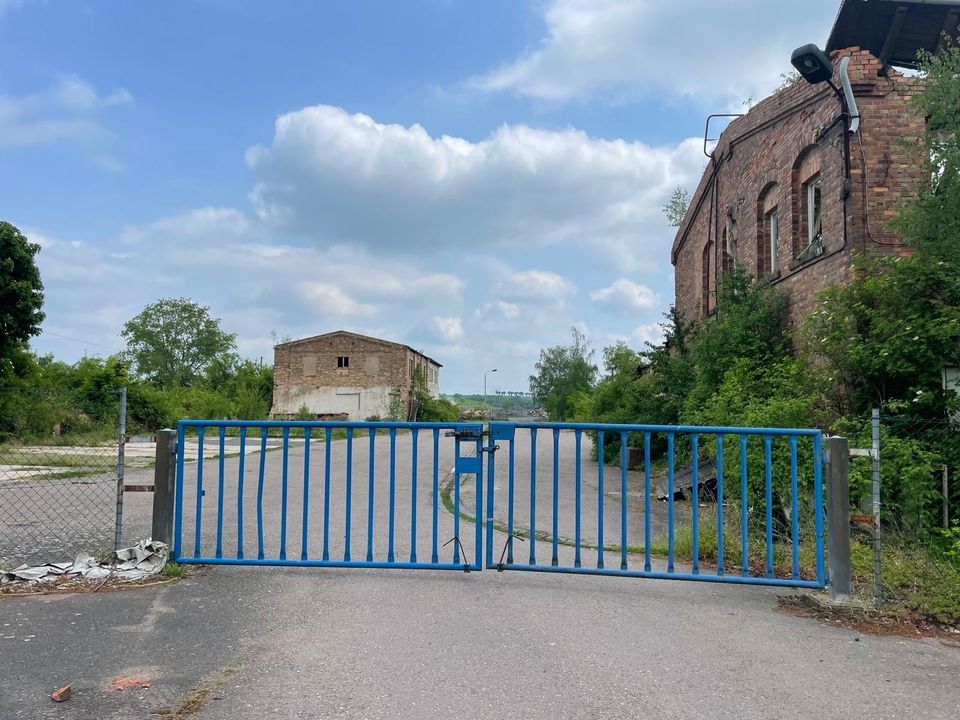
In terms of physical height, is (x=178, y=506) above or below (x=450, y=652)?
above

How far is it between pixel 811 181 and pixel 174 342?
243 feet

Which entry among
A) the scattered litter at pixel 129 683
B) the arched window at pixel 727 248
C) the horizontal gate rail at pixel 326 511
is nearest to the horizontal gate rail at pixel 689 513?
the horizontal gate rail at pixel 326 511

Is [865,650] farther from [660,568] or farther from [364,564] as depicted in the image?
[364,564]

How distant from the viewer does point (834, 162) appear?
12.7m

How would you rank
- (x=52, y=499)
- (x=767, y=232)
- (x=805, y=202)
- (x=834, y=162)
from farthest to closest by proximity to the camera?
(x=767, y=232) → (x=805, y=202) → (x=834, y=162) → (x=52, y=499)

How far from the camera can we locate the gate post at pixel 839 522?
5801 millimetres

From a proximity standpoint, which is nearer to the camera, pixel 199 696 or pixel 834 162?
pixel 199 696

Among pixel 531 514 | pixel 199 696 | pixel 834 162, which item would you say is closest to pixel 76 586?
pixel 199 696

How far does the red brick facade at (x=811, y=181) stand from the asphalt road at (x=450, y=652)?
306 inches

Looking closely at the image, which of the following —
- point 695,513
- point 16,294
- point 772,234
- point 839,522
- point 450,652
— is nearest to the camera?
point 450,652

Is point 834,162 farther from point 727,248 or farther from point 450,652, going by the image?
point 450,652

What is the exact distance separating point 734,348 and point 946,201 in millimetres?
5250

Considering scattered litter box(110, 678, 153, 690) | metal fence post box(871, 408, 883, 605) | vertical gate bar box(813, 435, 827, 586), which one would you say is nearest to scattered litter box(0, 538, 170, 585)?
scattered litter box(110, 678, 153, 690)

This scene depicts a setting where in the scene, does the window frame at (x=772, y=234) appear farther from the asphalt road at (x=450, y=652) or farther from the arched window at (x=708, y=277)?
the asphalt road at (x=450, y=652)
